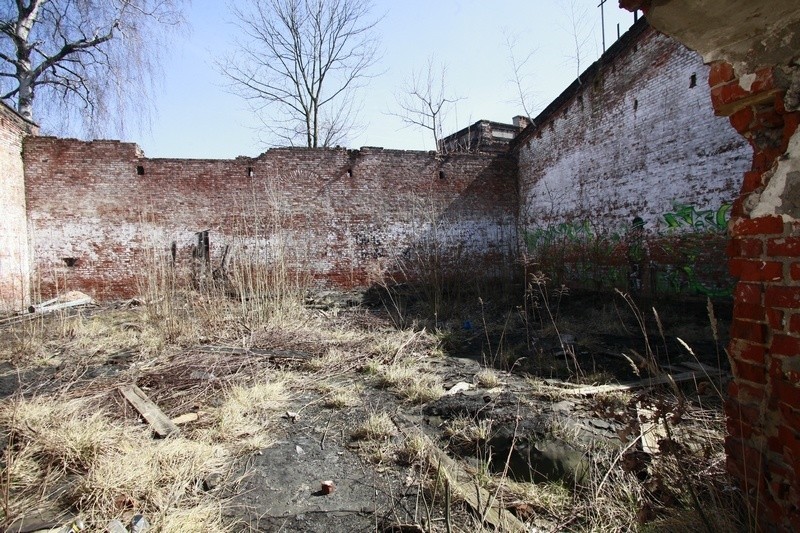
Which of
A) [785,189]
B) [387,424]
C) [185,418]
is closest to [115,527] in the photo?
[185,418]

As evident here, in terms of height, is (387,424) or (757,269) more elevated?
(757,269)

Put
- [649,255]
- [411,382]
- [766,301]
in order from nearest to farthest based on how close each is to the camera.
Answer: [766,301] < [411,382] < [649,255]

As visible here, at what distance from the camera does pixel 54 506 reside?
8.18 ft

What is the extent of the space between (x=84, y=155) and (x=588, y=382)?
39.7 feet

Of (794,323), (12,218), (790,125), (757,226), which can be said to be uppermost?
(12,218)

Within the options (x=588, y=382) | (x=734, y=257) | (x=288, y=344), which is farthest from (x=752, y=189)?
(x=288, y=344)

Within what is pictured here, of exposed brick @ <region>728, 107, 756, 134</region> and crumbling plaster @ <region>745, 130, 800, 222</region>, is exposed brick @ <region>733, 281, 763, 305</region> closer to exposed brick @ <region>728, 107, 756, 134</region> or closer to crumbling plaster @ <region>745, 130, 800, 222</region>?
crumbling plaster @ <region>745, 130, 800, 222</region>

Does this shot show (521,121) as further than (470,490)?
Yes

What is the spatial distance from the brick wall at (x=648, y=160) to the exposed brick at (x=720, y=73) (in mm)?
6131

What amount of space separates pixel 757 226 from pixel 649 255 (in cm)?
759

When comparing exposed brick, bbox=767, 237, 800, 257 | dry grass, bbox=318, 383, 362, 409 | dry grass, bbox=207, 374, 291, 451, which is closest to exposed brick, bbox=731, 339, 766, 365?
exposed brick, bbox=767, 237, 800, 257

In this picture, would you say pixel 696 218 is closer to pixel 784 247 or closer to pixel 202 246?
pixel 784 247

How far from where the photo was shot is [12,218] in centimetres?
961

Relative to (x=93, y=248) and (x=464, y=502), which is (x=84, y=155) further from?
(x=464, y=502)
